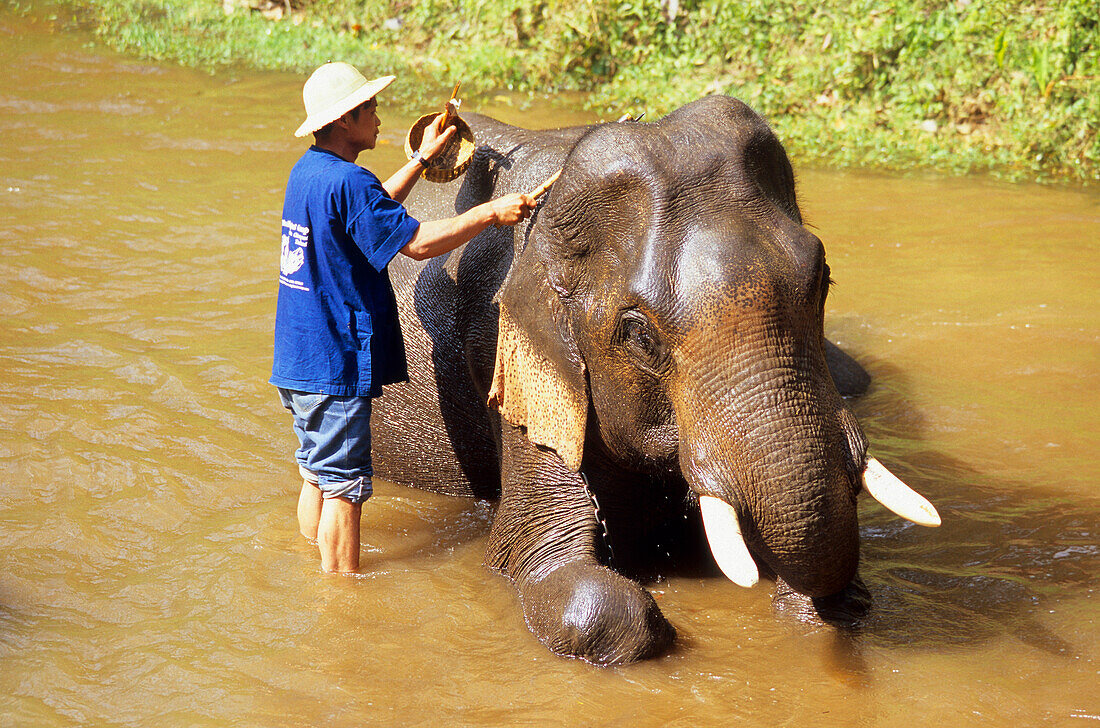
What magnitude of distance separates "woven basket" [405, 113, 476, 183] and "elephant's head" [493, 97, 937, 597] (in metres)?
0.64

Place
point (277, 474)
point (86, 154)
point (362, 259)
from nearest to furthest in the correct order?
point (362, 259), point (277, 474), point (86, 154)

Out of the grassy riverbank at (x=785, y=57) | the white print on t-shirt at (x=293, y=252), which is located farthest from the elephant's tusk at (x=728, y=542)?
the grassy riverbank at (x=785, y=57)

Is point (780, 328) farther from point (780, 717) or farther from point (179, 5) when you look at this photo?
point (179, 5)

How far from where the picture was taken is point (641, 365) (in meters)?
3.83

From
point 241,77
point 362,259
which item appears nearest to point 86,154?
point 241,77

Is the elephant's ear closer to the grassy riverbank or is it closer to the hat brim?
the hat brim

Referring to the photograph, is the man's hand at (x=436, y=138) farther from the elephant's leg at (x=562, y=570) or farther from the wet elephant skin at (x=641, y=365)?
the elephant's leg at (x=562, y=570)

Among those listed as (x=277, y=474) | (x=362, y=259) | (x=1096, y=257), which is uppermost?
(x=362, y=259)

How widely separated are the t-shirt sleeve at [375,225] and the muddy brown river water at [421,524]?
1395 millimetres

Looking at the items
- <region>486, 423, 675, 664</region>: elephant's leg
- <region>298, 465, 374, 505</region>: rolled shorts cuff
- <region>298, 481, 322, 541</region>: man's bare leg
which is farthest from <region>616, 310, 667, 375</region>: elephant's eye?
<region>298, 481, 322, 541</region>: man's bare leg

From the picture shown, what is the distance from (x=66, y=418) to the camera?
231 inches

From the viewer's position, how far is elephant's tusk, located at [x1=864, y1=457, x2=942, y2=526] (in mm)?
3445

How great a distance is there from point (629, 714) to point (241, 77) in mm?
10863

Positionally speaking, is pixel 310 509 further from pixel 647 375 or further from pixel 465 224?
pixel 647 375
